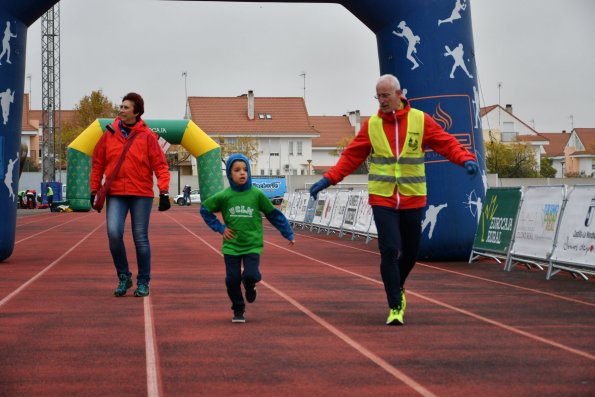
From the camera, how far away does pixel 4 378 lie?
5.94 m

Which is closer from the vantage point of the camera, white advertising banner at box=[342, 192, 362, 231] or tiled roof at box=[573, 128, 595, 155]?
white advertising banner at box=[342, 192, 362, 231]

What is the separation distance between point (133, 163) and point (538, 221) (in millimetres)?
5784

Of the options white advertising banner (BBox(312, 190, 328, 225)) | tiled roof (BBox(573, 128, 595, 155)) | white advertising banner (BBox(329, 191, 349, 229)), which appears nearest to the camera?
white advertising banner (BBox(329, 191, 349, 229))

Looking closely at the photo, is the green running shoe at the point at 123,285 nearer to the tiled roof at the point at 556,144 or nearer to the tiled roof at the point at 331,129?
the tiled roof at the point at 331,129

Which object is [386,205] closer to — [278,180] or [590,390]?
[590,390]

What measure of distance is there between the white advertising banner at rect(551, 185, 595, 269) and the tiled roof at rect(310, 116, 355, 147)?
99.7 m

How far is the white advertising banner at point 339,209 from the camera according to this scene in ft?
84.7

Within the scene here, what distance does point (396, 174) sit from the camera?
27.5ft

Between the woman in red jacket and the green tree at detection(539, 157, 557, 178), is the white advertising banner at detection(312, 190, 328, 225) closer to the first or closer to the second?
the woman in red jacket

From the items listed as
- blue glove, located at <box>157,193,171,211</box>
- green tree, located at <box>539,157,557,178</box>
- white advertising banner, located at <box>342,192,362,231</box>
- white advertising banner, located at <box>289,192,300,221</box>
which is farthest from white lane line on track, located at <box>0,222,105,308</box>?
green tree, located at <box>539,157,557,178</box>

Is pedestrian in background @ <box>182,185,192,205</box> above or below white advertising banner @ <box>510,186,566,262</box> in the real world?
below

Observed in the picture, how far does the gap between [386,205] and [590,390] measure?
3102 mm

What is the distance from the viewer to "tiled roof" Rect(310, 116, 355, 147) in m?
114

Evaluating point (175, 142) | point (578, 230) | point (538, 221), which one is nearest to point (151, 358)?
point (578, 230)
